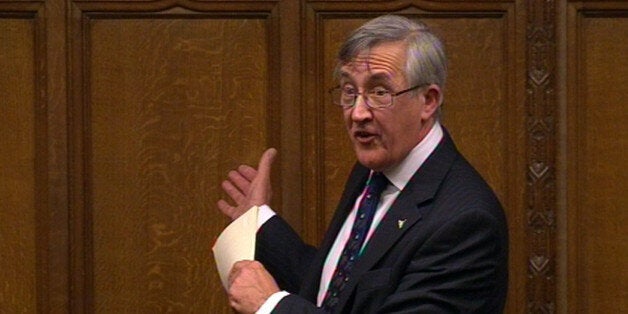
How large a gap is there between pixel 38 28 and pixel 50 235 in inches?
25.7

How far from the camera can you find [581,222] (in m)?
4.14

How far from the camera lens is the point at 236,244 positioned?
286 centimetres

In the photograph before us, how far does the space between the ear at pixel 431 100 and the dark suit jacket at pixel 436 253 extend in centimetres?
7

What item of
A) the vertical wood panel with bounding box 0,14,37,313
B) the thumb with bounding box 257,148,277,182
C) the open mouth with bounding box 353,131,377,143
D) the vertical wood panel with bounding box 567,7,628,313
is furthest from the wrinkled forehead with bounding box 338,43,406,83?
the vertical wood panel with bounding box 0,14,37,313

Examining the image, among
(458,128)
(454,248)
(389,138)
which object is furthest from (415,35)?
(458,128)

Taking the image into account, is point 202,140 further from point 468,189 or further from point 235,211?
point 468,189

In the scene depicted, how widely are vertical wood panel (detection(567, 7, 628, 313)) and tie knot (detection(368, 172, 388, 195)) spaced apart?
1462mm

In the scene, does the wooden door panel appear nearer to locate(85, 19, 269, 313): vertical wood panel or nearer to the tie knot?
locate(85, 19, 269, 313): vertical wood panel

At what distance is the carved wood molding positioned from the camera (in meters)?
4.11

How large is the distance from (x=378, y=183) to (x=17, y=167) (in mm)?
1735

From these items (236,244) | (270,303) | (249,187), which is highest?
(249,187)

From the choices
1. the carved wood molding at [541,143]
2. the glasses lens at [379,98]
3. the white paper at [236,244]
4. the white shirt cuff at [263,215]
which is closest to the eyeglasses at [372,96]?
the glasses lens at [379,98]

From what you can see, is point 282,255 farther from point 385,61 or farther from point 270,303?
point 385,61

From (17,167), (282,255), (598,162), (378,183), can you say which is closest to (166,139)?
(17,167)
